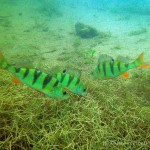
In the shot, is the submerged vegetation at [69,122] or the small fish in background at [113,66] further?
the small fish in background at [113,66]

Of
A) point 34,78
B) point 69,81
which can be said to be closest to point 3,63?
point 34,78

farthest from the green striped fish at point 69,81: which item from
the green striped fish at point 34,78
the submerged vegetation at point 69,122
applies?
the submerged vegetation at point 69,122

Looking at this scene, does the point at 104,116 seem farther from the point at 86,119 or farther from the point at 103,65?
the point at 103,65

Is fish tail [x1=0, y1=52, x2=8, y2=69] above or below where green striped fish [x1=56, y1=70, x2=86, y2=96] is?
above

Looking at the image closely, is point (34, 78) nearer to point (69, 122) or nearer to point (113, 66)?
point (69, 122)

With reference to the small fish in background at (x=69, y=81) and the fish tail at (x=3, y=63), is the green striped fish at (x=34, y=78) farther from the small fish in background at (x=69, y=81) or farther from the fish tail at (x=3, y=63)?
the small fish in background at (x=69, y=81)

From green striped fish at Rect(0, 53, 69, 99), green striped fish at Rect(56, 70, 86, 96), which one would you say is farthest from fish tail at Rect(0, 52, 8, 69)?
green striped fish at Rect(56, 70, 86, 96)

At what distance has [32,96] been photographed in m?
3.91

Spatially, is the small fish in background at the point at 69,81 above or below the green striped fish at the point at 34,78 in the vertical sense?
below

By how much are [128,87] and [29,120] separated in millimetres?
3402

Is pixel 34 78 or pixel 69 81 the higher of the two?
pixel 34 78

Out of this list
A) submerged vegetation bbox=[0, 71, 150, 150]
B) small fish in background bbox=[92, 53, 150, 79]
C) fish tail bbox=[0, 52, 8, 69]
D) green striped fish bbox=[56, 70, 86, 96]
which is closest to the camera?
fish tail bbox=[0, 52, 8, 69]

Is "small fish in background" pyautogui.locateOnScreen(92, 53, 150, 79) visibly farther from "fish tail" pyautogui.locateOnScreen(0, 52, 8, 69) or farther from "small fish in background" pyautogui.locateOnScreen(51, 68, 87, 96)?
"fish tail" pyautogui.locateOnScreen(0, 52, 8, 69)

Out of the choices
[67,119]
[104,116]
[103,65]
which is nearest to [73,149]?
[67,119]
